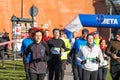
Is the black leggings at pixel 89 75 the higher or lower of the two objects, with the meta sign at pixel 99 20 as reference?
lower

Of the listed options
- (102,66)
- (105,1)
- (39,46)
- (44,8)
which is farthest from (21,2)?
(39,46)

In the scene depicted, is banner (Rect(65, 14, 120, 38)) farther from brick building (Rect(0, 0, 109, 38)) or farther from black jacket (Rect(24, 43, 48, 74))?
brick building (Rect(0, 0, 109, 38))

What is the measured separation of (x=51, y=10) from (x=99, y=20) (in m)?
37.6

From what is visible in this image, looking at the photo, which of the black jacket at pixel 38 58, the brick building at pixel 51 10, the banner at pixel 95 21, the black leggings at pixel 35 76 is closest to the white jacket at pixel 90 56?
the black jacket at pixel 38 58

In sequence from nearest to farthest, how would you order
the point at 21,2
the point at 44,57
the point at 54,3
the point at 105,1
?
the point at 44,57
the point at 21,2
the point at 54,3
the point at 105,1

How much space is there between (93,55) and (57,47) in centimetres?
280

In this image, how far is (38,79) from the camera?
10.5m

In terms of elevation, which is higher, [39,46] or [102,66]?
[39,46]

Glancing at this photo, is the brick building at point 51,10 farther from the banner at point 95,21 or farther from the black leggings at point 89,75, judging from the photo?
the black leggings at point 89,75

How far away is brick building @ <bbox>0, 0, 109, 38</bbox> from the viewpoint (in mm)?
56812

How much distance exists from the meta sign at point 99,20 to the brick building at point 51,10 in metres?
31.4

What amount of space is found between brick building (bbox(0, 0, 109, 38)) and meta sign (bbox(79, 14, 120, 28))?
103ft

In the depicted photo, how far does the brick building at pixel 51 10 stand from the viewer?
2237 inches

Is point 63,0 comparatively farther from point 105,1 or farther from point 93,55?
point 93,55
